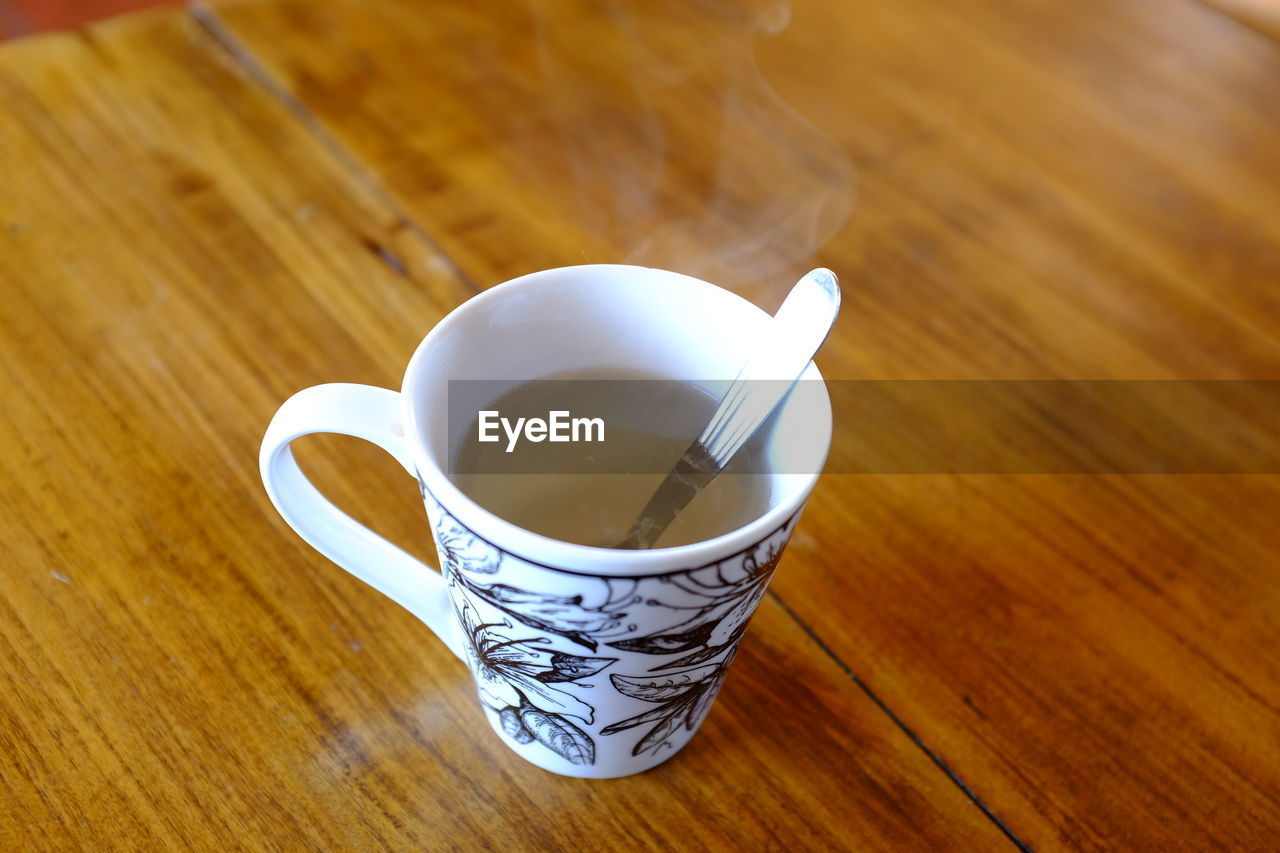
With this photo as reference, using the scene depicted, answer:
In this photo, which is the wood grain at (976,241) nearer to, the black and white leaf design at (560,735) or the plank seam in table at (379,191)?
the plank seam in table at (379,191)

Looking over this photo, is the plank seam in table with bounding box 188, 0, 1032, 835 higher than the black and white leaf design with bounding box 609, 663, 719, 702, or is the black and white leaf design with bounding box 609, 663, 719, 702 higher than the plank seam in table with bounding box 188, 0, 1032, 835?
the black and white leaf design with bounding box 609, 663, 719, 702

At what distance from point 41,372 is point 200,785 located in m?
0.28

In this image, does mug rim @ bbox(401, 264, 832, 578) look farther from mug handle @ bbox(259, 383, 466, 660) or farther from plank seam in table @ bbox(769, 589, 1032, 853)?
plank seam in table @ bbox(769, 589, 1032, 853)

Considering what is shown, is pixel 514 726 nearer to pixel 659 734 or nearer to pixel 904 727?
pixel 659 734

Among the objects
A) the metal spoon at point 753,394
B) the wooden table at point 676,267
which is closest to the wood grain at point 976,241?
the wooden table at point 676,267

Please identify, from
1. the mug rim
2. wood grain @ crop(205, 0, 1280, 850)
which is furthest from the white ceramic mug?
wood grain @ crop(205, 0, 1280, 850)

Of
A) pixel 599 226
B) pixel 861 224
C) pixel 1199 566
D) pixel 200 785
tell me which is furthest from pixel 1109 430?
pixel 200 785

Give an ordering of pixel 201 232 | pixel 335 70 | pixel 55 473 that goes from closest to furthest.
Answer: pixel 55 473 < pixel 201 232 < pixel 335 70

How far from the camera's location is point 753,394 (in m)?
0.49

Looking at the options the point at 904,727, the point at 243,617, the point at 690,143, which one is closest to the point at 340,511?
the point at 243,617

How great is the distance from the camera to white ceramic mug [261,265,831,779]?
1.32ft

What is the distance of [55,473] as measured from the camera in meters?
0.59

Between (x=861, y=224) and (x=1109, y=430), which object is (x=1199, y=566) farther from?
(x=861, y=224)

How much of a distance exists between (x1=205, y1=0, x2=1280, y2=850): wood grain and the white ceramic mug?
0.14m
